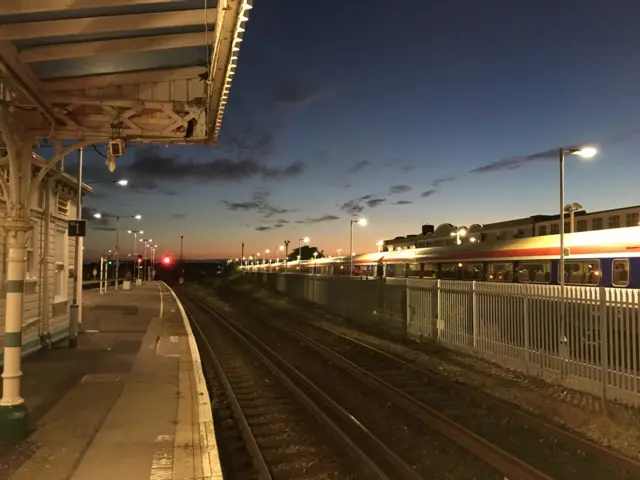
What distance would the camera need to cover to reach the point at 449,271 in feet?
91.4

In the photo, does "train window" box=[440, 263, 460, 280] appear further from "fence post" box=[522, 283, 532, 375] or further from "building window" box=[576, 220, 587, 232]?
"building window" box=[576, 220, 587, 232]

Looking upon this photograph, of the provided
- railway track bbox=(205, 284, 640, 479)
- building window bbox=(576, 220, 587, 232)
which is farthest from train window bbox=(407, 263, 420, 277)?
building window bbox=(576, 220, 587, 232)

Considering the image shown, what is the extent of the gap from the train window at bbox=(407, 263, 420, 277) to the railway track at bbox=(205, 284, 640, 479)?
17.9m

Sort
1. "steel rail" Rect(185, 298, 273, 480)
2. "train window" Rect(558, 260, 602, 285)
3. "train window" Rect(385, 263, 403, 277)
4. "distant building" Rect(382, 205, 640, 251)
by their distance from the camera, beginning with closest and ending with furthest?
"steel rail" Rect(185, 298, 273, 480), "train window" Rect(558, 260, 602, 285), "train window" Rect(385, 263, 403, 277), "distant building" Rect(382, 205, 640, 251)

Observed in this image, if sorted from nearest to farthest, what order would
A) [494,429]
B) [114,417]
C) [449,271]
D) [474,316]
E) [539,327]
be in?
1. [114,417]
2. [494,429]
3. [539,327]
4. [474,316]
5. [449,271]

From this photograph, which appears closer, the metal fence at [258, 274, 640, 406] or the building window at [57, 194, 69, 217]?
the metal fence at [258, 274, 640, 406]

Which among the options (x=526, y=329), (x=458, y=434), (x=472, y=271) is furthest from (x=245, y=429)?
(x=472, y=271)

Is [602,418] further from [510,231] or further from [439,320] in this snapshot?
[510,231]

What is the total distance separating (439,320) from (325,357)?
12.0ft

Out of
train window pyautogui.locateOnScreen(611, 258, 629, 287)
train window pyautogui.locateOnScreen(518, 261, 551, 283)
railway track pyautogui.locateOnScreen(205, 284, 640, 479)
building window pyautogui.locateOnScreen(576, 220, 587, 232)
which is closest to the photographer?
railway track pyautogui.locateOnScreen(205, 284, 640, 479)

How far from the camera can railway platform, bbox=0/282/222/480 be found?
19.1 feet

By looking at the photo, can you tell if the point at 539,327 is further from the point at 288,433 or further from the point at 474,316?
the point at 288,433

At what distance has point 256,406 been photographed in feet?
33.8

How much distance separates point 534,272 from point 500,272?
2375 mm
